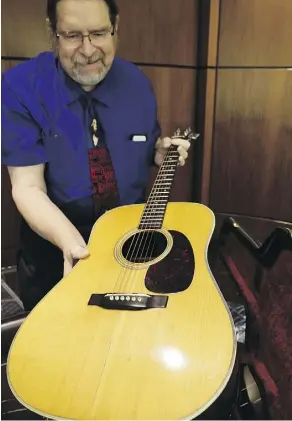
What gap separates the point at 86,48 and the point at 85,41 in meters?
0.01

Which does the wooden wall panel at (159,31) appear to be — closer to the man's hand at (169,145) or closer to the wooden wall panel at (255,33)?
the wooden wall panel at (255,33)

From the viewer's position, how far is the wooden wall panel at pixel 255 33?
3.20 feet

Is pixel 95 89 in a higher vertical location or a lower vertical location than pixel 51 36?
lower

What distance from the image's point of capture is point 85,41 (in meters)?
0.76

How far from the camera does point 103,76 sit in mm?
833

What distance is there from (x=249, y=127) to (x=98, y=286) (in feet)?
2.17

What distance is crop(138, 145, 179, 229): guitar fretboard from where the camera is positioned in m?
0.85

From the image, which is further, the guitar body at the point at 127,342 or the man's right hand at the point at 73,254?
the man's right hand at the point at 73,254

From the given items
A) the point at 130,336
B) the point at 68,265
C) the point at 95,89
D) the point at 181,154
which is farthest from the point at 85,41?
the point at 130,336

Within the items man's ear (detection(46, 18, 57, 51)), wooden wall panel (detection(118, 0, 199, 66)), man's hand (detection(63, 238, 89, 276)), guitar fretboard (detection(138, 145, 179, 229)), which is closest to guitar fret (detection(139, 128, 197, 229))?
guitar fretboard (detection(138, 145, 179, 229))

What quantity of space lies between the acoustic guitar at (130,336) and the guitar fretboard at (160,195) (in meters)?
0.03

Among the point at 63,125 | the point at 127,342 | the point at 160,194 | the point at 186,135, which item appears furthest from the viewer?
the point at 186,135

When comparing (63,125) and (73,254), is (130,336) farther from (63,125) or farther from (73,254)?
(63,125)

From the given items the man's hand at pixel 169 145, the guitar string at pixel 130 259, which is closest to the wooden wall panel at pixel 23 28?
the man's hand at pixel 169 145
